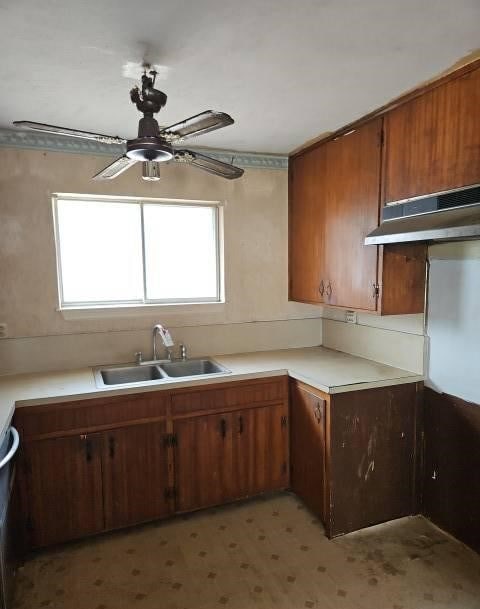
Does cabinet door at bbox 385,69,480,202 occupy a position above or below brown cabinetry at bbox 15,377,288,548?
above

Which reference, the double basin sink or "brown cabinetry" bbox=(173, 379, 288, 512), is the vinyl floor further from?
the double basin sink

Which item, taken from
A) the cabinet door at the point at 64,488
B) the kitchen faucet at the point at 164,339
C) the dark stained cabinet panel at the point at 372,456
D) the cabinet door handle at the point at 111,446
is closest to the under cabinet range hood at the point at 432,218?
the dark stained cabinet panel at the point at 372,456

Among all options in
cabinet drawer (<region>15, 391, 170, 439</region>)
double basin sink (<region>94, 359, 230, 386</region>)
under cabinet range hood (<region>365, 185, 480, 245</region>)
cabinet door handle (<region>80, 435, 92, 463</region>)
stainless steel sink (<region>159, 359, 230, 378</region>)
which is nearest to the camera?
under cabinet range hood (<region>365, 185, 480, 245</region>)

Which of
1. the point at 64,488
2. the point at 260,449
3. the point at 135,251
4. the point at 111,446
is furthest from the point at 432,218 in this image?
the point at 64,488

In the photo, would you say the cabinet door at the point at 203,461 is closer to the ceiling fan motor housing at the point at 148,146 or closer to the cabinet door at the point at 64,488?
the cabinet door at the point at 64,488

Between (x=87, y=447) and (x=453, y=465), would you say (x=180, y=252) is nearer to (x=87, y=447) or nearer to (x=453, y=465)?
(x=87, y=447)

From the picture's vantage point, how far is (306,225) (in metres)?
2.96

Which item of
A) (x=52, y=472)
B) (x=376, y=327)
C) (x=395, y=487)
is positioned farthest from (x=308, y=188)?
(x=52, y=472)

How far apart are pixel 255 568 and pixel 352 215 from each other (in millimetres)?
2065

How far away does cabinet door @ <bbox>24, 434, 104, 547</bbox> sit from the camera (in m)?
2.12

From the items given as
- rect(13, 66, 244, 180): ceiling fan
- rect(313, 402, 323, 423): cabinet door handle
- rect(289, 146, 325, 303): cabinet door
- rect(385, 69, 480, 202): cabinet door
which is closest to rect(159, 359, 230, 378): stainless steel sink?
rect(313, 402, 323, 423): cabinet door handle

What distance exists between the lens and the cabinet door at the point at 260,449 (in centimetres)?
255

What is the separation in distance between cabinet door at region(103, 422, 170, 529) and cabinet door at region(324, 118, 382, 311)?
1428mm

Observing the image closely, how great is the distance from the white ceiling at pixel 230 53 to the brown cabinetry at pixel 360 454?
162 cm
